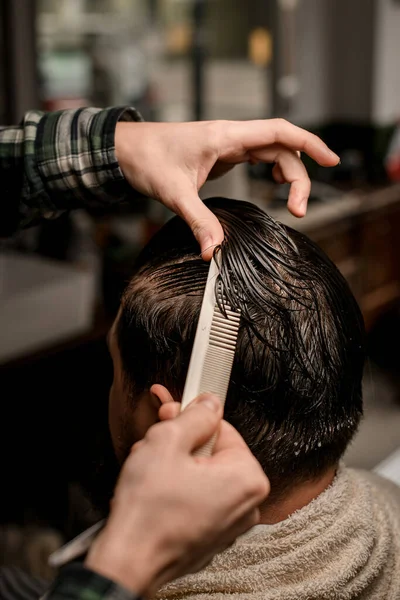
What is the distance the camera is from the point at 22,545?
2.24m

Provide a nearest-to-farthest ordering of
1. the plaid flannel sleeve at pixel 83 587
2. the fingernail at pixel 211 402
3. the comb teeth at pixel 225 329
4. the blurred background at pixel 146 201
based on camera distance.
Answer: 1. the plaid flannel sleeve at pixel 83 587
2. the fingernail at pixel 211 402
3. the comb teeth at pixel 225 329
4. the blurred background at pixel 146 201

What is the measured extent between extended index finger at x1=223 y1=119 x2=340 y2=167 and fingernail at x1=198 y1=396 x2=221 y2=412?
45 centimetres

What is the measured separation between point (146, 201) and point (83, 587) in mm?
2899

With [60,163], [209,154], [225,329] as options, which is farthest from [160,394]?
[60,163]

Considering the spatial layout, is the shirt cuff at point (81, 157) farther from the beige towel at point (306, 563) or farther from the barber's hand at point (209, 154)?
the beige towel at point (306, 563)

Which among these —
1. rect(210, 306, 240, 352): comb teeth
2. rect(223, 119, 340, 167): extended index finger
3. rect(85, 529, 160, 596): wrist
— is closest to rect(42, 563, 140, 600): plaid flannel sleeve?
rect(85, 529, 160, 596): wrist

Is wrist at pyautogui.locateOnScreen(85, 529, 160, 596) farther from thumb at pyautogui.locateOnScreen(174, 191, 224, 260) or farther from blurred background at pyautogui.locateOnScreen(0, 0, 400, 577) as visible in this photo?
blurred background at pyautogui.locateOnScreen(0, 0, 400, 577)

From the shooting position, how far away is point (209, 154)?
1.04 metres

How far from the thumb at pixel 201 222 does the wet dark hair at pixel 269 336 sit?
0.03 m

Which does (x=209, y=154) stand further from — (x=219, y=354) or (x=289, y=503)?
(x=289, y=503)

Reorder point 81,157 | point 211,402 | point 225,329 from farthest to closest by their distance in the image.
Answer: point 81,157
point 225,329
point 211,402

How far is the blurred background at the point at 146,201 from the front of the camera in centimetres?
220

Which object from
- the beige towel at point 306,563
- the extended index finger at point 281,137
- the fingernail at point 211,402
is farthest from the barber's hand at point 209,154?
the beige towel at point 306,563

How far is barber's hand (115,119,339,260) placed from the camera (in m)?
1.01
